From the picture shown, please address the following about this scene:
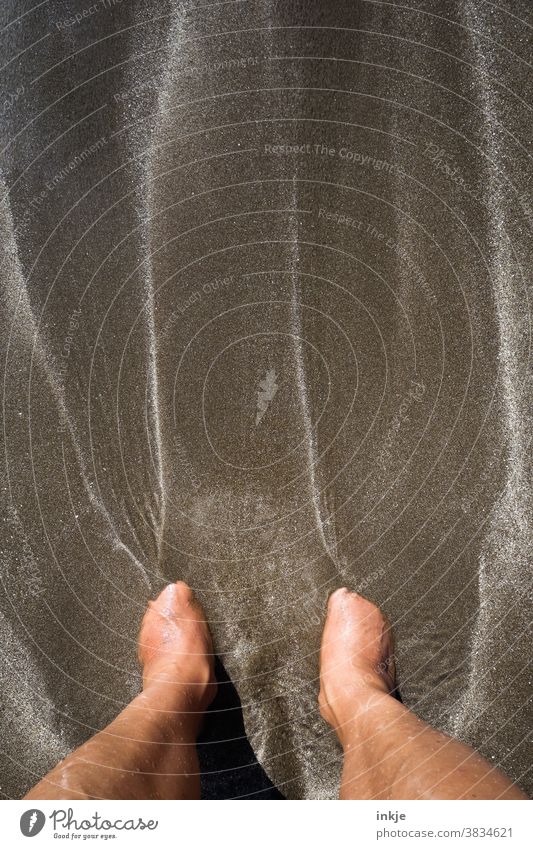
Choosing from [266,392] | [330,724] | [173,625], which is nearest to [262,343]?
[266,392]

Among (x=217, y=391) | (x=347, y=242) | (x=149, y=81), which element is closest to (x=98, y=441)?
(x=217, y=391)

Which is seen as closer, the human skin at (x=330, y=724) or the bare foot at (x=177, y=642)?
the human skin at (x=330, y=724)

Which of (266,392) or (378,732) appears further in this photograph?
(266,392)

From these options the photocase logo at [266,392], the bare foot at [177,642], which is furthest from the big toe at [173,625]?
the photocase logo at [266,392]

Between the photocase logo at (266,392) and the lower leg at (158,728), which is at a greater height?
the photocase logo at (266,392)
